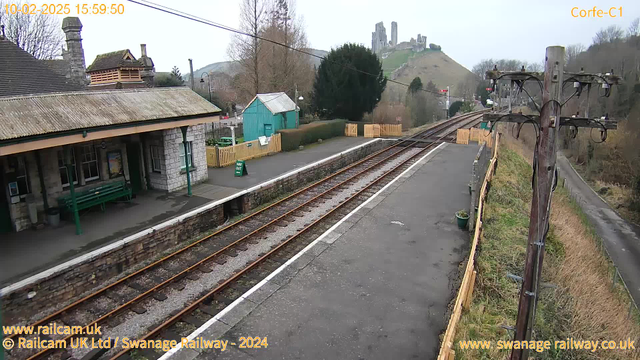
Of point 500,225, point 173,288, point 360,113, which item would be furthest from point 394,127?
point 173,288

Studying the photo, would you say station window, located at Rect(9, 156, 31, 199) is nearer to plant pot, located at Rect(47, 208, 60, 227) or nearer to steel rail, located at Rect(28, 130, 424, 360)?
plant pot, located at Rect(47, 208, 60, 227)

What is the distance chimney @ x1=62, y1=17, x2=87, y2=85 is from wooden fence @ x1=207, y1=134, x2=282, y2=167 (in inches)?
260

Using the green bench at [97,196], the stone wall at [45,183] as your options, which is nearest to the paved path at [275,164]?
the green bench at [97,196]

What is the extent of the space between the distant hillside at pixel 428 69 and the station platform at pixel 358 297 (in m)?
101

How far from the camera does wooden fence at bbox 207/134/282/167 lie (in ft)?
64.3

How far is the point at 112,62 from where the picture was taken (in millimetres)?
17469

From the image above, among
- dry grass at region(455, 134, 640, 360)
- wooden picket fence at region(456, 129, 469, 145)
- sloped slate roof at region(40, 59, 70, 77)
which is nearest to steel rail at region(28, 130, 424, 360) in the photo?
dry grass at region(455, 134, 640, 360)

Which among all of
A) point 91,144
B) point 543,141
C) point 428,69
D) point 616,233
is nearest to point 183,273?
point 91,144

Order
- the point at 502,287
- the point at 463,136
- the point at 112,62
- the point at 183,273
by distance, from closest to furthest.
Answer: the point at 502,287 → the point at 183,273 → the point at 112,62 → the point at 463,136

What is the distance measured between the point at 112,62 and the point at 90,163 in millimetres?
6390

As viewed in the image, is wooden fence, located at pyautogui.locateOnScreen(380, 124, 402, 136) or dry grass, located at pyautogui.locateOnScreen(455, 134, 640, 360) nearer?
dry grass, located at pyautogui.locateOnScreen(455, 134, 640, 360)

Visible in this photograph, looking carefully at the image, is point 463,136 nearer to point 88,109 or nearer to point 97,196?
point 97,196

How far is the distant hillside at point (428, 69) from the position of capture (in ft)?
386

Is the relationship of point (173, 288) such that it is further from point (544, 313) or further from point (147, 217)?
point (544, 313)
